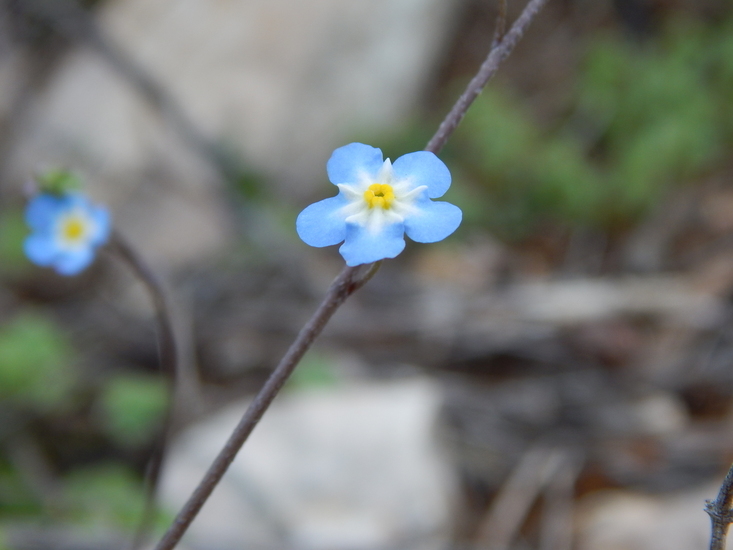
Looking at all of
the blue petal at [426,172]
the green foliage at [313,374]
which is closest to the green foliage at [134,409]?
the green foliage at [313,374]

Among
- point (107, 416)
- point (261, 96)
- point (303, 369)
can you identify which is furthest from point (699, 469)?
point (261, 96)

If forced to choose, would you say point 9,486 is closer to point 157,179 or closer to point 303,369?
point 303,369

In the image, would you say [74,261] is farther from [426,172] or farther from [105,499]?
[426,172]

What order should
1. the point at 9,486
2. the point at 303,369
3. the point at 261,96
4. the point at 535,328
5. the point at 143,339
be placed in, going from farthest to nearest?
the point at 261,96 < the point at 143,339 < the point at 535,328 < the point at 303,369 < the point at 9,486

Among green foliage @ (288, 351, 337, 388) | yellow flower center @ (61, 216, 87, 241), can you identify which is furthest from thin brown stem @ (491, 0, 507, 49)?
green foliage @ (288, 351, 337, 388)

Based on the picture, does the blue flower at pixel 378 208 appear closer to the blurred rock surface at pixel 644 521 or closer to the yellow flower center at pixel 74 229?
the yellow flower center at pixel 74 229

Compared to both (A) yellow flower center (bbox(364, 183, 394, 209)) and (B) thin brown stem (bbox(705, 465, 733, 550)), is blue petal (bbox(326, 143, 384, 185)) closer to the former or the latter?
(A) yellow flower center (bbox(364, 183, 394, 209))
